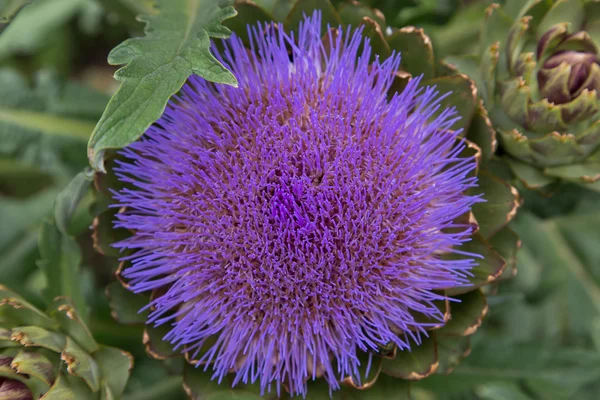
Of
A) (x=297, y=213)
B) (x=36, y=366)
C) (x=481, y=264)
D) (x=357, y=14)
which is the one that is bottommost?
(x=36, y=366)

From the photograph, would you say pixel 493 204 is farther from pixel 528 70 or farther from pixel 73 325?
pixel 73 325

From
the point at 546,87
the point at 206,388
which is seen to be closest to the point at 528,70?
the point at 546,87

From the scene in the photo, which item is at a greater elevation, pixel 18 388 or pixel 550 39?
pixel 550 39

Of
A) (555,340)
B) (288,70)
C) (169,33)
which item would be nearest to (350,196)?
(288,70)

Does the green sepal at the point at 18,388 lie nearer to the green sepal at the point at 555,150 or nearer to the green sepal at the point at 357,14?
the green sepal at the point at 357,14

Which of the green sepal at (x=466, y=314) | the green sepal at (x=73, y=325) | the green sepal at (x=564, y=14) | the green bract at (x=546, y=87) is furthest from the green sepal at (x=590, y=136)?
the green sepal at (x=73, y=325)

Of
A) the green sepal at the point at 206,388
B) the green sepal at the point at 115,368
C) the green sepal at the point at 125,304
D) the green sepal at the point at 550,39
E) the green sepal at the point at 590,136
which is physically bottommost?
the green sepal at the point at 206,388

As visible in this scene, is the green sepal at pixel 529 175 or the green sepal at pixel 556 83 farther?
the green sepal at pixel 529 175

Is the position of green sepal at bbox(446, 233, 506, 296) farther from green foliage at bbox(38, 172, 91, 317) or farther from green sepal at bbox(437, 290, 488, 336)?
green foliage at bbox(38, 172, 91, 317)
